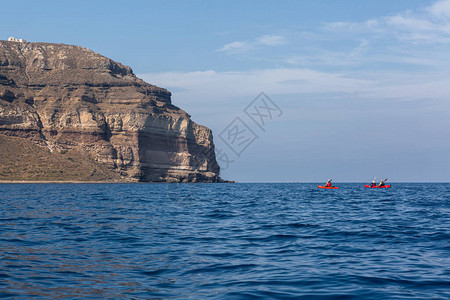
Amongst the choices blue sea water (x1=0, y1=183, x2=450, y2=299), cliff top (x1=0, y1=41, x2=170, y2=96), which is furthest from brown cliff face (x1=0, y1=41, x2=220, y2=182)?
blue sea water (x1=0, y1=183, x2=450, y2=299)

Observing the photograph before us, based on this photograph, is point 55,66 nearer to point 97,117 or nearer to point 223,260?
point 97,117

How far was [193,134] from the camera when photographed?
183000 mm

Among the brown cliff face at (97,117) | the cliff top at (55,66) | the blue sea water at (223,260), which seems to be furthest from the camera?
the cliff top at (55,66)

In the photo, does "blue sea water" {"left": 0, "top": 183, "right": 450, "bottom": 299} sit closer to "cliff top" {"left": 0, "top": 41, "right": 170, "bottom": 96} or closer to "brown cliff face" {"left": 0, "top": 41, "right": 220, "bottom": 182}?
"brown cliff face" {"left": 0, "top": 41, "right": 220, "bottom": 182}

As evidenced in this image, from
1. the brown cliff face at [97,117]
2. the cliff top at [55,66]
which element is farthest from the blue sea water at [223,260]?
the cliff top at [55,66]

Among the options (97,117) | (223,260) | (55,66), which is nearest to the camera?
(223,260)

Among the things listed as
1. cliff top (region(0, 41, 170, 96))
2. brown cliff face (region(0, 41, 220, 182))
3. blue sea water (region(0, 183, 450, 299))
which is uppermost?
cliff top (region(0, 41, 170, 96))

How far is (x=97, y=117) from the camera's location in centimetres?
16125

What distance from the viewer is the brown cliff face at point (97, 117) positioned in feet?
503

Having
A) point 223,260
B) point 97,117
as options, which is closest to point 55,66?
point 97,117

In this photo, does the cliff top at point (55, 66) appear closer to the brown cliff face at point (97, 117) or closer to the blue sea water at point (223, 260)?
the brown cliff face at point (97, 117)

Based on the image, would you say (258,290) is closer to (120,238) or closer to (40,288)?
(40,288)

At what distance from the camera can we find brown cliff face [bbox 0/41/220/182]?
153 meters

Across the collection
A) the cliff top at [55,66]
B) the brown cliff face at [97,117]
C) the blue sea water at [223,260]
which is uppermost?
the cliff top at [55,66]
